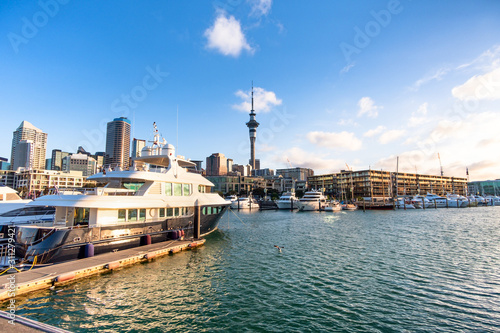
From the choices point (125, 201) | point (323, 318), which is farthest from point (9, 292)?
point (323, 318)

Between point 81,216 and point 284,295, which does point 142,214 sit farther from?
point 284,295

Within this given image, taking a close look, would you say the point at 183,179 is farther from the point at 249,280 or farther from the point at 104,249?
the point at 249,280

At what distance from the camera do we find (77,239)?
1897 cm

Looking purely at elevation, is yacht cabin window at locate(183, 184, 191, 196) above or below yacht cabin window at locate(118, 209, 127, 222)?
above

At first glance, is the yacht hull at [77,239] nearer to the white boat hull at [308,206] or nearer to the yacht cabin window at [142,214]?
the yacht cabin window at [142,214]

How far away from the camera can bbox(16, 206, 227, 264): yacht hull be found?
1784cm

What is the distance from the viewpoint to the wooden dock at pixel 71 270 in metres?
14.0

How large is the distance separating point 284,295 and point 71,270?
13.7 meters

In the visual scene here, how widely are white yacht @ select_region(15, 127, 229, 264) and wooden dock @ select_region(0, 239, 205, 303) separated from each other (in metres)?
1.17

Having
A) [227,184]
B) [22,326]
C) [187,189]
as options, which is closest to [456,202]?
[227,184]

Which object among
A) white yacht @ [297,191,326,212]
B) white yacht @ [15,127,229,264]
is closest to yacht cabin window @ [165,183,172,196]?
white yacht @ [15,127,229,264]

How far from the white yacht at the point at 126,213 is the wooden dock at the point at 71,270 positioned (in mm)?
1169

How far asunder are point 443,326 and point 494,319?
3.09 metres

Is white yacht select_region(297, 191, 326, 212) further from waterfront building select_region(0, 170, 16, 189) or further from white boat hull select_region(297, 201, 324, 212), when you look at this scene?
waterfront building select_region(0, 170, 16, 189)
